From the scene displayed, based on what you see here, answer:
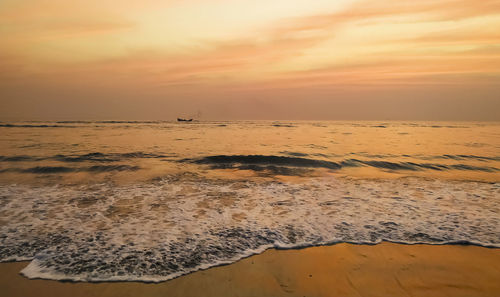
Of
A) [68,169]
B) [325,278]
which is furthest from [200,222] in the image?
[68,169]

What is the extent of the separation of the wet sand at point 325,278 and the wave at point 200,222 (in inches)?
8.8

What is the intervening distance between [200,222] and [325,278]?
2826mm

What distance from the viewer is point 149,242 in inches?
180

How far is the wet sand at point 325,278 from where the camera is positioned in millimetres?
3281

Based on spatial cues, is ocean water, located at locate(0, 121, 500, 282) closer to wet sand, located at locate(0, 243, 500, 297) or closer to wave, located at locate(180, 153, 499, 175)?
wet sand, located at locate(0, 243, 500, 297)

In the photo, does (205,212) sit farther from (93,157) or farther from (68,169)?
(93,157)

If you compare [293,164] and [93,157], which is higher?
[93,157]

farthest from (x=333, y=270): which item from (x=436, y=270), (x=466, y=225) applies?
(x=466, y=225)

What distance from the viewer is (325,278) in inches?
141

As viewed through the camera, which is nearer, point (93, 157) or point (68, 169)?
point (68, 169)

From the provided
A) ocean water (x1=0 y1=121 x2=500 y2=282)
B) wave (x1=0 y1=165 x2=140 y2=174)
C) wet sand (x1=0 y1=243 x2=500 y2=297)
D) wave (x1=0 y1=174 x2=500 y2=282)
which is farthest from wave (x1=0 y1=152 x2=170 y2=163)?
Result: wet sand (x1=0 y1=243 x2=500 y2=297)

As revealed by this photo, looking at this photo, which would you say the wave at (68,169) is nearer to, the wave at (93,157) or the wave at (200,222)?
the wave at (93,157)

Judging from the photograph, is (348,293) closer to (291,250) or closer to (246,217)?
(291,250)

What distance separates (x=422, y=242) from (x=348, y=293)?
2.30 meters
